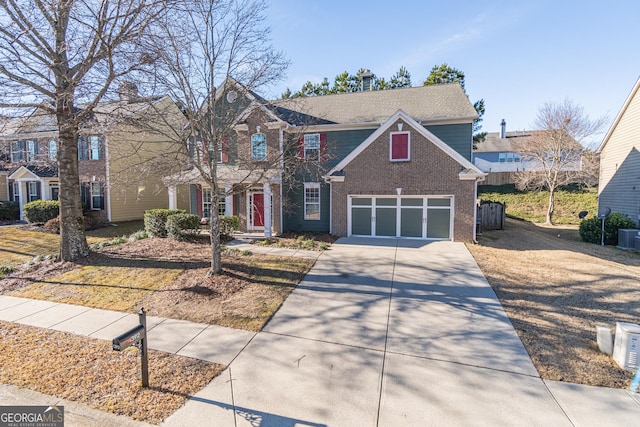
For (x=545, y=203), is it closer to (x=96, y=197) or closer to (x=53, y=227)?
(x=96, y=197)

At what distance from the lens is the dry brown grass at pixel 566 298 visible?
4445 millimetres

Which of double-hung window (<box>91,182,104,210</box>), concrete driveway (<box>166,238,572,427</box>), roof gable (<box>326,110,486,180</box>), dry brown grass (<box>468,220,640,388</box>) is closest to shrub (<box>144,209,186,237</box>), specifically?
roof gable (<box>326,110,486,180</box>)

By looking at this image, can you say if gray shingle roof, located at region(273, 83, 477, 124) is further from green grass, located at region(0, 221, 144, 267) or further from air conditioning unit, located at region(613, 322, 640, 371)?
air conditioning unit, located at region(613, 322, 640, 371)

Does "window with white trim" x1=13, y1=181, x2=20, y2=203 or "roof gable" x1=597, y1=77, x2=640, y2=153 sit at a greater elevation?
"roof gable" x1=597, y1=77, x2=640, y2=153

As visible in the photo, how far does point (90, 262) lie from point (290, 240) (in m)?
7.03

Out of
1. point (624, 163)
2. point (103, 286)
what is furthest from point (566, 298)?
point (624, 163)

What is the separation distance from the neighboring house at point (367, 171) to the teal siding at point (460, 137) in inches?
1.8

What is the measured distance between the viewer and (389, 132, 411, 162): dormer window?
1346 centimetres

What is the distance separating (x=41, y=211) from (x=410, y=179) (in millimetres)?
21535

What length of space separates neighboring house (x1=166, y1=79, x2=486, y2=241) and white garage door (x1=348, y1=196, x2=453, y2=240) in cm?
4

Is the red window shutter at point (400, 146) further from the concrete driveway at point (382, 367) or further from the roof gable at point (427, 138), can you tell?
the concrete driveway at point (382, 367)

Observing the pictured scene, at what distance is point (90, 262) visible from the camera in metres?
9.46

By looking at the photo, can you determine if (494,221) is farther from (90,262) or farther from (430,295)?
(90,262)

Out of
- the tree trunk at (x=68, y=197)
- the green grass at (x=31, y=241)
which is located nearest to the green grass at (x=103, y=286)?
the tree trunk at (x=68, y=197)
